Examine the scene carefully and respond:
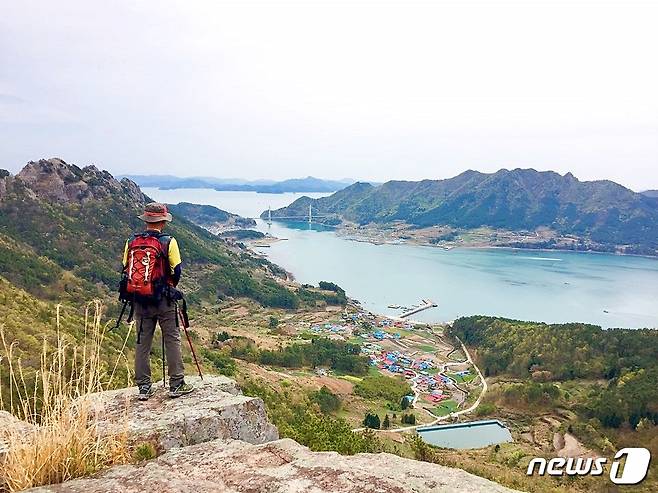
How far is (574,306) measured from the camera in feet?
245

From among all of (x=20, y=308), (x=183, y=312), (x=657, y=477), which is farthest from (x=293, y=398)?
(x=183, y=312)

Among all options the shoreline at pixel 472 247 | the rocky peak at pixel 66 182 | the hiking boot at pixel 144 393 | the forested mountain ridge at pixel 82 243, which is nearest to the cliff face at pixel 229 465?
the hiking boot at pixel 144 393

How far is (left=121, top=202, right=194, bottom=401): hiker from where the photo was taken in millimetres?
4160

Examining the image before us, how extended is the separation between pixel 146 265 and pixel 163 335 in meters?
0.75

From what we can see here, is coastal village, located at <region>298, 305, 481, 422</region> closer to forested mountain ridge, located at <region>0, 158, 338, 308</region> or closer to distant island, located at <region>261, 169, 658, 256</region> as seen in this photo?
forested mountain ridge, located at <region>0, 158, 338, 308</region>

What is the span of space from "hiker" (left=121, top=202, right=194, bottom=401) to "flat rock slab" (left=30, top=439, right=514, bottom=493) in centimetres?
129

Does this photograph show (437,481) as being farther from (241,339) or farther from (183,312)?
(241,339)

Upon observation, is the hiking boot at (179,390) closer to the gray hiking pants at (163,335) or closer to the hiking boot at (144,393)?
the gray hiking pants at (163,335)

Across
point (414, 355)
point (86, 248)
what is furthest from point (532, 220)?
point (86, 248)

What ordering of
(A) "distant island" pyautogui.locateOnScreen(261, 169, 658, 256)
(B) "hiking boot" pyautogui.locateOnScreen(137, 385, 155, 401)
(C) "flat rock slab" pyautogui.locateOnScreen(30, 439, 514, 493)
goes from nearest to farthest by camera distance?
1. (C) "flat rock slab" pyautogui.locateOnScreen(30, 439, 514, 493)
2. (B) "hiking boot" pyautogui.locateOnScreen(137, 385, 155, 401)
3. (A) "distant island" pyautogui.locateOnScreen(261, 169, 658, 256)

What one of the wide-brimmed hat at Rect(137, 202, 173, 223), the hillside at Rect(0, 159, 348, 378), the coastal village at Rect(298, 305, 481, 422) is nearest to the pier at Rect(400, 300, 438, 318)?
the coastal village at Rect(298, 305, 481, 422)

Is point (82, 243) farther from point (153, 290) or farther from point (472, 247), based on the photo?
point (472, 247)

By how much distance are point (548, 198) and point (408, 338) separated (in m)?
157

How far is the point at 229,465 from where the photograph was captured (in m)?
3.04
